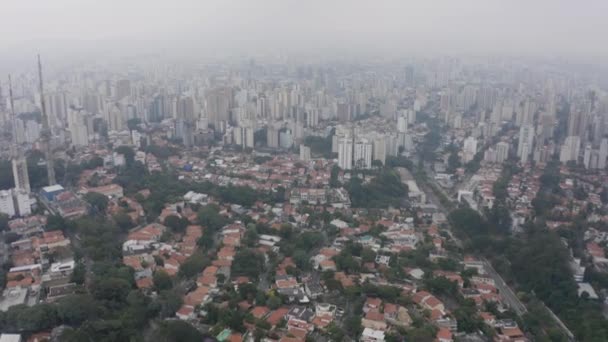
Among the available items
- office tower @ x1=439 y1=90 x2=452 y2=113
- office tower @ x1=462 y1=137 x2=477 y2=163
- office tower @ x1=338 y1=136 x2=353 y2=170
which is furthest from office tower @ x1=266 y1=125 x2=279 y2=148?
office tower @ x1=439 y1=90 x2=452 y2=113

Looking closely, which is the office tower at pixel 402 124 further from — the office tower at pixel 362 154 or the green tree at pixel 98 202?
the green tree at pixel 98 202

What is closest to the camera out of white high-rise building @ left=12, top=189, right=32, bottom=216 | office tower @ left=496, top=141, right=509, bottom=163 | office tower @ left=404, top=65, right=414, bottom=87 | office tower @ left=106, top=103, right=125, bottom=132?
white high-rise building @ left=12, top=189, right=32, bottom=216

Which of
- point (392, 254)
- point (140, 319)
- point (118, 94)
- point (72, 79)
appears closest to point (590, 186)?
point (392, 254)

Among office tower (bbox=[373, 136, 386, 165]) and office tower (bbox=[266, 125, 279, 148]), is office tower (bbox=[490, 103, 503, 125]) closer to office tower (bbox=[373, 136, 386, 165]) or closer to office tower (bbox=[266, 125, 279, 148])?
office tower (bbox=[373, 136, 386, 165])

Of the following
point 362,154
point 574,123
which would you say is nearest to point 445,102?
point 574,123

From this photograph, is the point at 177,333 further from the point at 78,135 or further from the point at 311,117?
the point at 311,117

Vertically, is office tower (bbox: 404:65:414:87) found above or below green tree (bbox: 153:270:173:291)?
above
